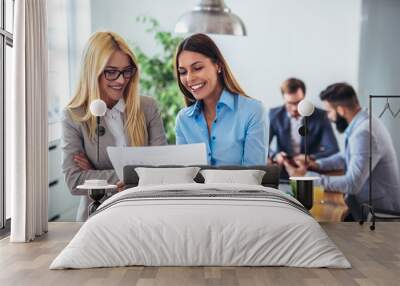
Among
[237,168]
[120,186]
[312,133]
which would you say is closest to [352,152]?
[312,133]

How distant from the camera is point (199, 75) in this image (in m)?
7.85

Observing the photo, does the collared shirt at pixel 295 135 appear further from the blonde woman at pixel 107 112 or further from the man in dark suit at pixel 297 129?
the blonde woman at pixel 107 112

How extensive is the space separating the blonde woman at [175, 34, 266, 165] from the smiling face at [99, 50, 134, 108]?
578 mm

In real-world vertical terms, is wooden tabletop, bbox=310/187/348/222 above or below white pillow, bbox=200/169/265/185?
below

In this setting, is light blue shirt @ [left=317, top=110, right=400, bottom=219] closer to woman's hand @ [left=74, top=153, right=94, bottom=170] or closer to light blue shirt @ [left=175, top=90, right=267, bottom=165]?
light blue shirt @ [left=175, top=90, right=267, bottom=165]

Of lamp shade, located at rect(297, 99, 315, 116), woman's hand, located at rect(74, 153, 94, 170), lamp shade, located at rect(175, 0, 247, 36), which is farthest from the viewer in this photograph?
woman's hand, located at rect(74, 153, 94, 170)

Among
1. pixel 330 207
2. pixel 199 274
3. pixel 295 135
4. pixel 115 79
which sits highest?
pixel 115 79

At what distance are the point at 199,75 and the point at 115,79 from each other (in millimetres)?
963

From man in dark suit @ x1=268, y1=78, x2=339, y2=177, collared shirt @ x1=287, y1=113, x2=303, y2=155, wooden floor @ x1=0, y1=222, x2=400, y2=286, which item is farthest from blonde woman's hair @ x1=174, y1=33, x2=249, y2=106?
wooden floor @ x1=0, y1=222, x2=400, y2=286

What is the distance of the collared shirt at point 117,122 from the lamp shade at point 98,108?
0.36 m

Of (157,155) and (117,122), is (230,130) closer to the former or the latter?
(157,155)

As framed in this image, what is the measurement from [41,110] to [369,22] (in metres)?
3.84

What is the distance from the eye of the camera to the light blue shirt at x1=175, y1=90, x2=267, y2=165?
25.5 ft

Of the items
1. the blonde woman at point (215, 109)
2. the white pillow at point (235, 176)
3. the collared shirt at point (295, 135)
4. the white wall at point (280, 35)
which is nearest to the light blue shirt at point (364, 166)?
the collared shirt at point (295, 135)
